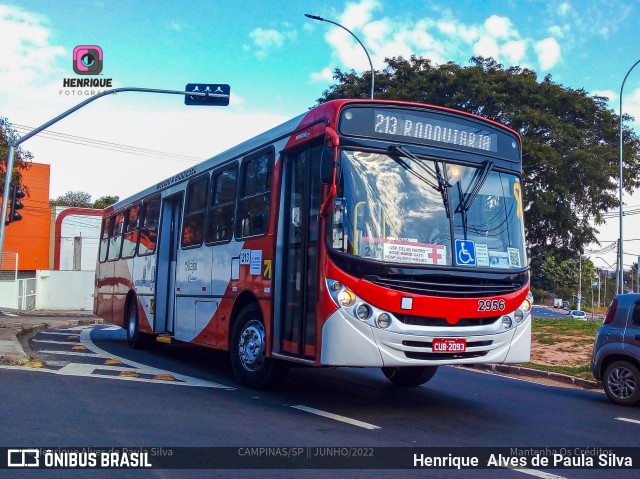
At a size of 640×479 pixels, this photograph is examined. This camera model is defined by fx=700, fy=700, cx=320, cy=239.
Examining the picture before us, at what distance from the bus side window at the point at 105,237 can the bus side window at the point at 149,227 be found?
3539mm

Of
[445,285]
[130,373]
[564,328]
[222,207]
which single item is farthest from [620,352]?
[564,328]

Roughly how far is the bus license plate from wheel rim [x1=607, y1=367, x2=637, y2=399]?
3577mm

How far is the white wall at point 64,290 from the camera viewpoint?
46.7 meters

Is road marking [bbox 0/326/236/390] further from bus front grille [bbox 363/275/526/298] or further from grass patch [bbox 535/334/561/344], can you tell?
grass patch [bbox 535/334/561/344]

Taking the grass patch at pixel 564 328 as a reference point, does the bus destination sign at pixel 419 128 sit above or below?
above

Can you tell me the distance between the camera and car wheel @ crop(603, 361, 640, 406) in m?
9.95

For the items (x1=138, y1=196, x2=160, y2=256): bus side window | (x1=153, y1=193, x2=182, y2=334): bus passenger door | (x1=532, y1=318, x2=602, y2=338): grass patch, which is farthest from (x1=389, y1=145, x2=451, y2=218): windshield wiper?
(x1=532, y1=318, x2=602, y2=338): grass patch

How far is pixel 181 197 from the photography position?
13.0 m

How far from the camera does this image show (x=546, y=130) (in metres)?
31.0

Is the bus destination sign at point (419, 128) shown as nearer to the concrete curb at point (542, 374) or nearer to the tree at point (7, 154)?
the concrete curb at point (542, 374)

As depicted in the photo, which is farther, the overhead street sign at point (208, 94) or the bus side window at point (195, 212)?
the overhead street sign at point (208, 94)

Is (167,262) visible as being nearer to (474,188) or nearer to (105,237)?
(105,237)

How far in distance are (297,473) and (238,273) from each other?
185 inches

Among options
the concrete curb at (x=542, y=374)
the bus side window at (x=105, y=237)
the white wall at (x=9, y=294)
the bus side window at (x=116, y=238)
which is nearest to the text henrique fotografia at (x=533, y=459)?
the concrete curb at (x=542, y=374)
